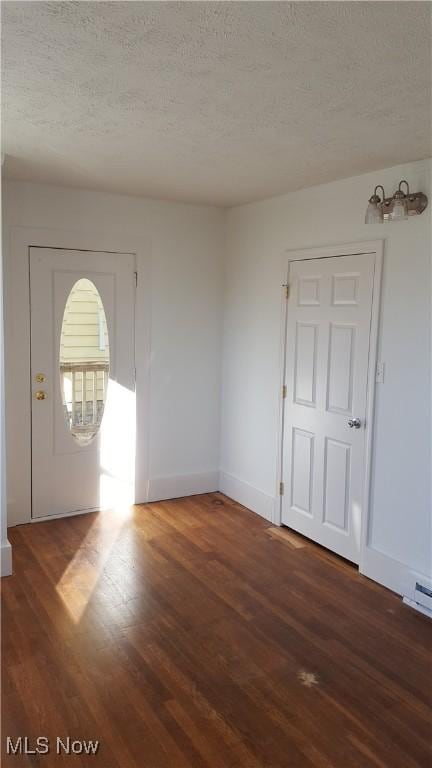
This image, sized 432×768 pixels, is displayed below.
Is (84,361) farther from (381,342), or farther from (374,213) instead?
(374,213)

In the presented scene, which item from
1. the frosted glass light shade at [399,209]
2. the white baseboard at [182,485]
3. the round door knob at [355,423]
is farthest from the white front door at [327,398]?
the white baseboard at [182,485]

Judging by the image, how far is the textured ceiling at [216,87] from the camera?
1661 mm

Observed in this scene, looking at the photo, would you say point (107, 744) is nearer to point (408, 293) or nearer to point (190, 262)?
point (408, 293)

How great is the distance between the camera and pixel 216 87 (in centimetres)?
216

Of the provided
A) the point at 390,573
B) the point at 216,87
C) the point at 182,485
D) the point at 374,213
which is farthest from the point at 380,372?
the point at 182,485

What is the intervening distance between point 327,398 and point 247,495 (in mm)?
1301

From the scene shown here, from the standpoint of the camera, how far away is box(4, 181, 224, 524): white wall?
4.17 m

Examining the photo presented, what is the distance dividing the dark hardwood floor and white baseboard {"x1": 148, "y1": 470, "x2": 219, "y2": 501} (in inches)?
29.0

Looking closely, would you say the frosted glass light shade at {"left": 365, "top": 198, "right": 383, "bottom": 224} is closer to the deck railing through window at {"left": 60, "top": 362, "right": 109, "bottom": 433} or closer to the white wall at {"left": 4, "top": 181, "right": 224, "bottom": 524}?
the white wall at {"left": 4, "top": 181, "right": 224, "bottom": 524}

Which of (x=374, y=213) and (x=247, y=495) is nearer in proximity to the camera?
(x=374, y=213)

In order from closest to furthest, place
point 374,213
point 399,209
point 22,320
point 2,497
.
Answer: point 399,209, point 374,213, point 2,497, point 22,320

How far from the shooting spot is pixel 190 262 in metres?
4.83

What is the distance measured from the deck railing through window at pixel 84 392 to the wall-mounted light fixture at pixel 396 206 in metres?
2.30

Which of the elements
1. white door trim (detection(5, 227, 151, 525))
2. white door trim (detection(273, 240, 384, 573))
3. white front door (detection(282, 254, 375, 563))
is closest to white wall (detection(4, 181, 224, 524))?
white door trim (detection(5, 227, 151, 525))
